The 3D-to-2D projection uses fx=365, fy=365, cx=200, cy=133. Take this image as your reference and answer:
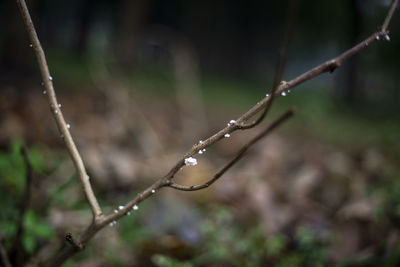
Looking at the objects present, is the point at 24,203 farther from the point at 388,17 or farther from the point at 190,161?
the point at 388,17

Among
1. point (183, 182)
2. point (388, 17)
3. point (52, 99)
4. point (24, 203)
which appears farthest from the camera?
point (183, 182)

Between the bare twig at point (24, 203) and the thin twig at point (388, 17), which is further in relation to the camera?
the bare twig at point (24, 203)

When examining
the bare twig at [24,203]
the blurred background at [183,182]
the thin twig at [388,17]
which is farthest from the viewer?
the blurred background at [183,182]

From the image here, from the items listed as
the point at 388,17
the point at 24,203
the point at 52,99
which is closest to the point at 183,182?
the point at 24,203

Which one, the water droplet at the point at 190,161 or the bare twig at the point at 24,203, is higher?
the bare twig at the point at 24,203

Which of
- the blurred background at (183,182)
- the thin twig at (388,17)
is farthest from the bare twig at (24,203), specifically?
the thin twig at (388,17)

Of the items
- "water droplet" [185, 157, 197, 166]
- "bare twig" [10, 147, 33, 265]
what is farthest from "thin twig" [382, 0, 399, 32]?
"bare twig" [10, 147, 33, 265]

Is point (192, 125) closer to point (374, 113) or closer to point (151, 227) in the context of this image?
point (151, 227)

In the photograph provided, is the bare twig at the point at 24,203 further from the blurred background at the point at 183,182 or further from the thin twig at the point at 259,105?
the thin twig at the point at 259,105

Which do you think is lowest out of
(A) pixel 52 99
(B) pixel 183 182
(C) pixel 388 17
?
(C) pixel 388 17

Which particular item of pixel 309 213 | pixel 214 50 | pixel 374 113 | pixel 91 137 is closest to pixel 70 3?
pixel 214 50

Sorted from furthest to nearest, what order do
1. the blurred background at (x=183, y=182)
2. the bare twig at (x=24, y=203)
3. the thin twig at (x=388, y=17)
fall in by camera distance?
1. the blurred background at (x=183, y=182)
2. the bare twig at (x=24, y=203)
3. the thin twig at (x=388, y=17)
